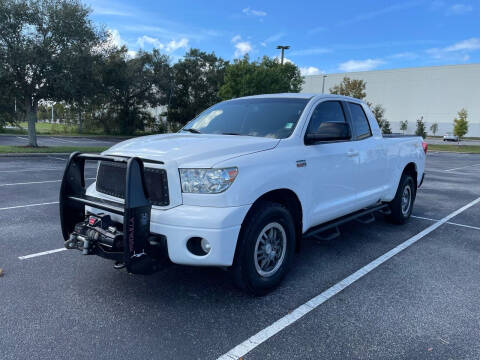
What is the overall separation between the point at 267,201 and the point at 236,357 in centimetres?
139

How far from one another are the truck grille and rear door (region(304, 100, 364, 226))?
1533 millimetres

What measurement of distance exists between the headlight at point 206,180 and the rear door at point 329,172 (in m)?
1.13

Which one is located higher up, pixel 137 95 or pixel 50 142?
pixel 137 95

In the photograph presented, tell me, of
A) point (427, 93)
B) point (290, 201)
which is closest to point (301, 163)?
point (290, 201)

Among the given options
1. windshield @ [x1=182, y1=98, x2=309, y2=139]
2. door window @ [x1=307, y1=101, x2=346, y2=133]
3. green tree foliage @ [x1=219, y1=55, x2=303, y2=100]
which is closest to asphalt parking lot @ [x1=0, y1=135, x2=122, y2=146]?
green tree foliage @ [x1=219, y1=55, x2=303, y2=100]

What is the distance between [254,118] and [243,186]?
4.81ft

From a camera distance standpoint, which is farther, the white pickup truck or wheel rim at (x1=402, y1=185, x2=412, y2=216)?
wheel rim at (x1=402, y1=185, x2=412, y2=216)

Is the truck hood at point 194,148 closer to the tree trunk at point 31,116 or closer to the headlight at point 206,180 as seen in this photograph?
the headlight at point 206,180

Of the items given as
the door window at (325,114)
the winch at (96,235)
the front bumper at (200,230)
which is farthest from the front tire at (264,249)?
the door window at (325,114)

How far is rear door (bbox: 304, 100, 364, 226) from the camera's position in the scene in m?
4.09

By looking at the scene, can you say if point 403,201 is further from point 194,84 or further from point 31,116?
point 194,84

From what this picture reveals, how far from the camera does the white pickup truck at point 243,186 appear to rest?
3.11 meters

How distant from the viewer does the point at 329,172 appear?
4305mm

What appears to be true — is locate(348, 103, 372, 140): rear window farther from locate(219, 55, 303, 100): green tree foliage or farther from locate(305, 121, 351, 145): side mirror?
locate(219, 55, 303, 100): green tree foliage
